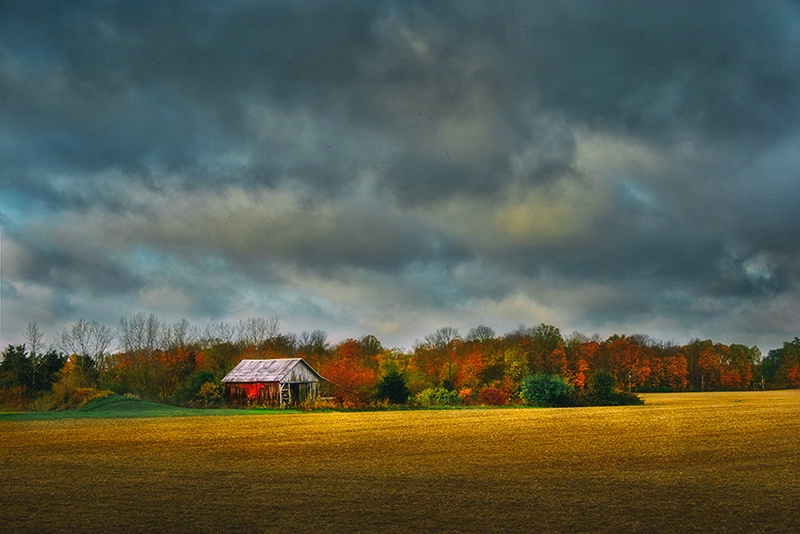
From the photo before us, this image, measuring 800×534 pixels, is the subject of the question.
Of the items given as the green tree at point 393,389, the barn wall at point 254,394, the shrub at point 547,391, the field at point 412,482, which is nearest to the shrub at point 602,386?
the shrub at point 547,391

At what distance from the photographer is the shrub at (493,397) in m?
66.5

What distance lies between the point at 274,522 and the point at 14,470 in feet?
38.6

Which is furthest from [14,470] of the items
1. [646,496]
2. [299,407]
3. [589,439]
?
[299,407]

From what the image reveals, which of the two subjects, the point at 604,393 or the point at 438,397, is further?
the point at 438,397

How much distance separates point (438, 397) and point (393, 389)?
351 inches

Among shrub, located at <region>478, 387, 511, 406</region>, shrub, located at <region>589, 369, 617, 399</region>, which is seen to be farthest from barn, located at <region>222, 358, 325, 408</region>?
shrub, located at <region>589, 369, 617, 399</region>

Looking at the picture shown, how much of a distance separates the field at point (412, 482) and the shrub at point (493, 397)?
37594mm

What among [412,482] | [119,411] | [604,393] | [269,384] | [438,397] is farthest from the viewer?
[438,397]

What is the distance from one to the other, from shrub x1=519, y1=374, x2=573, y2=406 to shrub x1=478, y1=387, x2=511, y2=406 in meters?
5.11

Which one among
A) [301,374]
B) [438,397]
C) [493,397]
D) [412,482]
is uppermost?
[301,374]

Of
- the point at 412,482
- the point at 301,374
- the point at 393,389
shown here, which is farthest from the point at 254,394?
the point at 412,482

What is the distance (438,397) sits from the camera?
67188 mm

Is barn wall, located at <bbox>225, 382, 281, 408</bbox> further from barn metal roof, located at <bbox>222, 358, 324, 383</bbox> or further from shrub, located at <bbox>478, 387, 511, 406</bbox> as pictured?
shrub, located at <bbox>478, 387, 511, 406</bbox>

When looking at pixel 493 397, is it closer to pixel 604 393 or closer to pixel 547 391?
pixel 547 391
